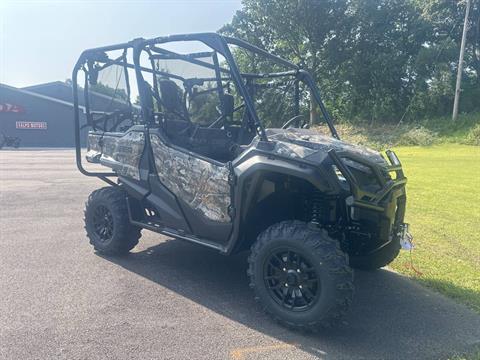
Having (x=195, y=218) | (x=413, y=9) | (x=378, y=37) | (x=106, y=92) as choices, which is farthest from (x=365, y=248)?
(x=413, y=9)

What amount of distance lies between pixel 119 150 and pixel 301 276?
2616mm

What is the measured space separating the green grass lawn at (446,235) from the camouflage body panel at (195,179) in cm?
233

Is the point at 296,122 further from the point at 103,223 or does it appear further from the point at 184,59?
the point at 103,223

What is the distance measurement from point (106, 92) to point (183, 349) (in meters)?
3.31

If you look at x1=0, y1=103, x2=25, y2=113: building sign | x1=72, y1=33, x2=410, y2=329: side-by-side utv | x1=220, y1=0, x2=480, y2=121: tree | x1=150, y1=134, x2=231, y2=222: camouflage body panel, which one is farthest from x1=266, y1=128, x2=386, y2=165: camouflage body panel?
x1=0, y1=103, x2=25, y2=113: building sign

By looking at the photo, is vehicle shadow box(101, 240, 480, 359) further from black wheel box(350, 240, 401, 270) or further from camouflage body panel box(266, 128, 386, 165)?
camouflage body panel box(266, 128, 386, 165)

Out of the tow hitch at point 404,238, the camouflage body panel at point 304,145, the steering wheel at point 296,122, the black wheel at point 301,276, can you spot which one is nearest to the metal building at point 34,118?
the steering wheel at point 296,122

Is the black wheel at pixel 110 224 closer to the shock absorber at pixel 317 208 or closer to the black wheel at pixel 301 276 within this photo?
the black wheel at pixel 301 276

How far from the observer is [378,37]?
109ft

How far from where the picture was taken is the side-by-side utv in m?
3.22

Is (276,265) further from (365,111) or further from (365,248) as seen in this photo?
(365,111)

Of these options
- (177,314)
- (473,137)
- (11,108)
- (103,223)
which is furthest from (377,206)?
(11,108)

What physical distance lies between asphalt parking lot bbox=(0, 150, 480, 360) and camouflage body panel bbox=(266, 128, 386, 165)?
4.54 ft

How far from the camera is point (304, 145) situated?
3385 mm
